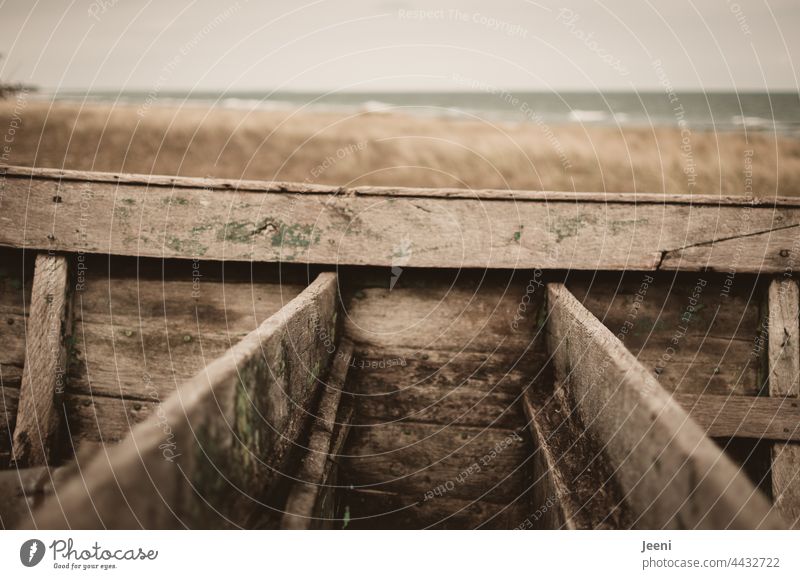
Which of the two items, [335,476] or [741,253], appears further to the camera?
[741,253]

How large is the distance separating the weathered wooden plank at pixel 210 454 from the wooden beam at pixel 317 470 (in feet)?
0.14

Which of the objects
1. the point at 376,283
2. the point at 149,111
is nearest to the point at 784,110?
the point at 149,111

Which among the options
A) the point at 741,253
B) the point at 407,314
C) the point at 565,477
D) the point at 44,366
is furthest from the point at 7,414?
the point at 741,253

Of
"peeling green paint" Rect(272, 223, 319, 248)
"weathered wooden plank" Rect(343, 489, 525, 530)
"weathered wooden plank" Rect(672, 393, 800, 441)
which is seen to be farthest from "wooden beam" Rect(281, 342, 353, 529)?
"weathered wooden plank" Rect(672, 393, 800, 441)

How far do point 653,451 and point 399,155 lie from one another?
31.0ft

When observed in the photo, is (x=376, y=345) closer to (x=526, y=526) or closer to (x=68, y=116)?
(x=526, y=526)

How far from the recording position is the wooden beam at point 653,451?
2.11 feet

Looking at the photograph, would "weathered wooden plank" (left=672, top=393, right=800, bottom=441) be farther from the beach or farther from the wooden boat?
the beach

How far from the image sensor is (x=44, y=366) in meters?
1.51

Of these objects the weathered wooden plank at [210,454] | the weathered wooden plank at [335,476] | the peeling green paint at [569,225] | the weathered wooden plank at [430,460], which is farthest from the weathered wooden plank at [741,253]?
the weathered wooden plank at [210,454]

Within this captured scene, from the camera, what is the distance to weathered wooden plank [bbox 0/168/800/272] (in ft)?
4.84

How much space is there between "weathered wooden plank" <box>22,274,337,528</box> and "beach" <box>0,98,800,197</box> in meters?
6.45

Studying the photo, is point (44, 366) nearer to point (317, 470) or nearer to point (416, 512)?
point (317, 470)
